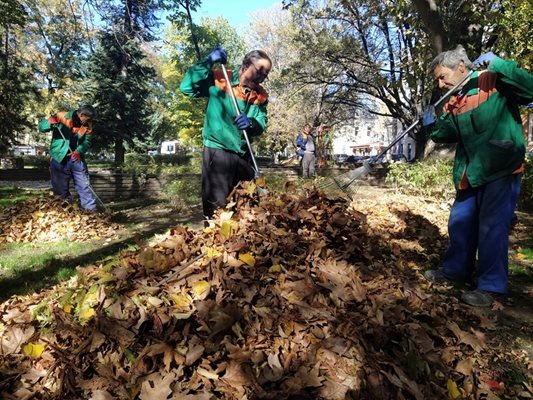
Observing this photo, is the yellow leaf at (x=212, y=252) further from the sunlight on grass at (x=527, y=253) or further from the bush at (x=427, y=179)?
the bush at (x=427, y=179)

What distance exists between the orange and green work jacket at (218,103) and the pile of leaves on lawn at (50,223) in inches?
122

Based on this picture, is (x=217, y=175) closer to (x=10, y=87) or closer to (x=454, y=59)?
(x=454, y=59)

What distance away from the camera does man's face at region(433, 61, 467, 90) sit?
3023 mm

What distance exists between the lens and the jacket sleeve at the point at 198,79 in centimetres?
358

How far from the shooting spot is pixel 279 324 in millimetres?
1930

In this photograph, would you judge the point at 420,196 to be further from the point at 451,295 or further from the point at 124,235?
the point at 124,235

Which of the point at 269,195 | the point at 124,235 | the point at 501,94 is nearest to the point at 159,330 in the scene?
the point at 269,195

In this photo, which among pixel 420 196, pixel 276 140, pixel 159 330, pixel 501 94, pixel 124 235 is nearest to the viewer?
pixel 159 330

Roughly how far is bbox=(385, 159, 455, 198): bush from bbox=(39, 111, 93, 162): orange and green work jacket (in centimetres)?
653

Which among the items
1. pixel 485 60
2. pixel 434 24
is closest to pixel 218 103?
pixel 485 60

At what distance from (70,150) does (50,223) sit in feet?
4.49

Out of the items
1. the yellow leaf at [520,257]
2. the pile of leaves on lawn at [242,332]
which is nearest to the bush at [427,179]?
the yellow leaf at [520,257]

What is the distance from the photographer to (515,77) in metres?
2.62

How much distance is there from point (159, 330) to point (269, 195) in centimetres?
178
